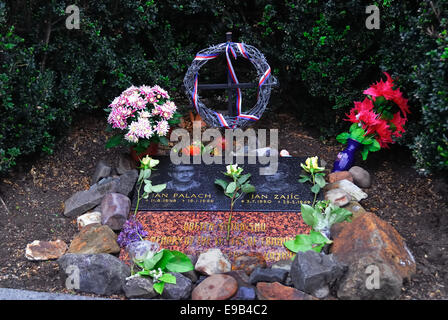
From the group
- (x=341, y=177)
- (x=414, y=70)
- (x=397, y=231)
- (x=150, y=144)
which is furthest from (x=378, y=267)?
(x=150, y=144)

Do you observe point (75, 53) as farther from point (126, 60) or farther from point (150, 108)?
point (150, 108)

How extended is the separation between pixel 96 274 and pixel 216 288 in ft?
2.76

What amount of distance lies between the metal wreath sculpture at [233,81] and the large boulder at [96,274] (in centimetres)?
204

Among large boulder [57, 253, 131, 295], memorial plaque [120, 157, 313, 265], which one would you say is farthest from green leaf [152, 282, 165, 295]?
memorial plaque [120, 157, 313, 265]

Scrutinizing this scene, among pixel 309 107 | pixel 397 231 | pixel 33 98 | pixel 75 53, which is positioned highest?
pixel 75 53

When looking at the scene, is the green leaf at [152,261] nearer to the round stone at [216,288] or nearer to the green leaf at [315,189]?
the round stone at [216,288]

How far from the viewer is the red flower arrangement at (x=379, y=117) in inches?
182

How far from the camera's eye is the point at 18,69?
14.8 ft

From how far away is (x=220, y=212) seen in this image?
4324 millimetres

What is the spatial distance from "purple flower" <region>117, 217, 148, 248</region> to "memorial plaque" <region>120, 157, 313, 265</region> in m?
0.07

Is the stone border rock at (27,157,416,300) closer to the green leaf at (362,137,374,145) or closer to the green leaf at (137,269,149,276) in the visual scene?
the green leaf at (137,269,149,276)

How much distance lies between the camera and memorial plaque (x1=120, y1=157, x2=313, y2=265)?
3996 mm

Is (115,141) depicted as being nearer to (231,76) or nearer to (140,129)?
(140,129)

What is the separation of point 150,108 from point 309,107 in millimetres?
1820
